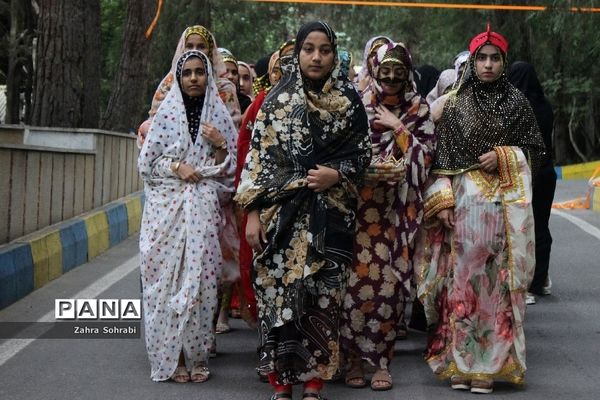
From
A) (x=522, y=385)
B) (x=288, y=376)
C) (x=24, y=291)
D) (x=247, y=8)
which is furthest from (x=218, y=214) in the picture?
→ (x=247, y=8)

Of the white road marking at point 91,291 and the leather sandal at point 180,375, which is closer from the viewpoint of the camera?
the leather sandal at point 180,375

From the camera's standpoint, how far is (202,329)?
696cm

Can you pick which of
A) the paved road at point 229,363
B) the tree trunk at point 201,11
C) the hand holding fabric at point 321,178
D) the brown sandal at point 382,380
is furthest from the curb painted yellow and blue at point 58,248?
the tree trunk at point 201,11

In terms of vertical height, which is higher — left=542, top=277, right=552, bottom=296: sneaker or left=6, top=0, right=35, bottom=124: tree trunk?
left=6, top=0, right=35, bottom=124: tree trunk

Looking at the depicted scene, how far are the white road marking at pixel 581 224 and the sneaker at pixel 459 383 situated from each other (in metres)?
7.35

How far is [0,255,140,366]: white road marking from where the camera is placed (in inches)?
297

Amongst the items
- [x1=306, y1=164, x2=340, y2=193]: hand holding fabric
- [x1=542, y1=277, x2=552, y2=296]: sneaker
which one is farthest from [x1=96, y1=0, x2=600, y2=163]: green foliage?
[x1=306, y1=164, x2=340, y2=193]: hand holding fabric

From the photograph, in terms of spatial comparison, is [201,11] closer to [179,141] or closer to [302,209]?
A: [179,141]

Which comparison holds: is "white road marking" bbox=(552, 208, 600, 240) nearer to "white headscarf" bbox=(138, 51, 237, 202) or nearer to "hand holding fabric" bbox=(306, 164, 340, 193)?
"white headscarf" bbox=(138, 51, 237, 202)

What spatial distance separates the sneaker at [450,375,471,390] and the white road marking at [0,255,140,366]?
250 cm

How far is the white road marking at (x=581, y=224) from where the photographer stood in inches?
563

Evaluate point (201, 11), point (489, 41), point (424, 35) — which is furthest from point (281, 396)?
point (424, 35)

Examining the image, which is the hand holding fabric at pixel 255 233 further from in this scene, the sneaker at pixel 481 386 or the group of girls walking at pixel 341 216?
the sneaker at pixel 481 386

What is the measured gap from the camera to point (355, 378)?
6781mm
